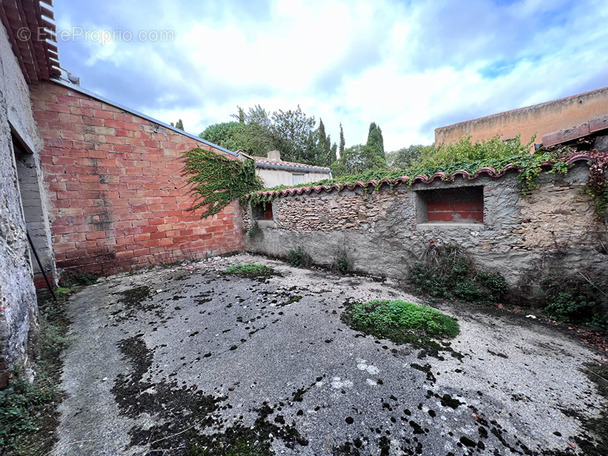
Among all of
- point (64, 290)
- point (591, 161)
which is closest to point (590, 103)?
point (591, 161)

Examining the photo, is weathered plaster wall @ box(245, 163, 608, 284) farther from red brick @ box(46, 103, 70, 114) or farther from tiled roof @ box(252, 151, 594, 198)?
red brick @ box(46, 103, 70, 114)

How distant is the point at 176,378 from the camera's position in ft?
7.11

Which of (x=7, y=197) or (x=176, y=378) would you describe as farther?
(x=7, y=197)

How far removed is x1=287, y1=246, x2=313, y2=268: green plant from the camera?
585 cm

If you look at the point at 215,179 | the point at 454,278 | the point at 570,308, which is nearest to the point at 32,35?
the point at 215,179

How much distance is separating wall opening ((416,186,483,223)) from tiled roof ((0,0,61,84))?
6.32 metres

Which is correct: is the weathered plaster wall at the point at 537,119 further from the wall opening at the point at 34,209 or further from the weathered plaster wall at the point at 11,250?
the wall opening at the point at 34,209

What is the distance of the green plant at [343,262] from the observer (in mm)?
5117

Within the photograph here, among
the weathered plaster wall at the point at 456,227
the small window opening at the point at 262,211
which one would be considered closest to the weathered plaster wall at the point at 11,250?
the weathered plaster wall at the point at 456,227

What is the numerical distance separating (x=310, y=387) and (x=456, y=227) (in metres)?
3.36

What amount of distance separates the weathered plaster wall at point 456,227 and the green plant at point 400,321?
1362 mm

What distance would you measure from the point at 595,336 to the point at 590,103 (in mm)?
14407

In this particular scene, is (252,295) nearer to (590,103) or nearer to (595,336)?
(595,336)

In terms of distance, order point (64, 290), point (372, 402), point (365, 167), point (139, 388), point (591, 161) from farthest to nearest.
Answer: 1. point (365, 167)
2. point (64, 290)
3. point (591, 161)
4. point (139, 388)
5. point (372, 402)
